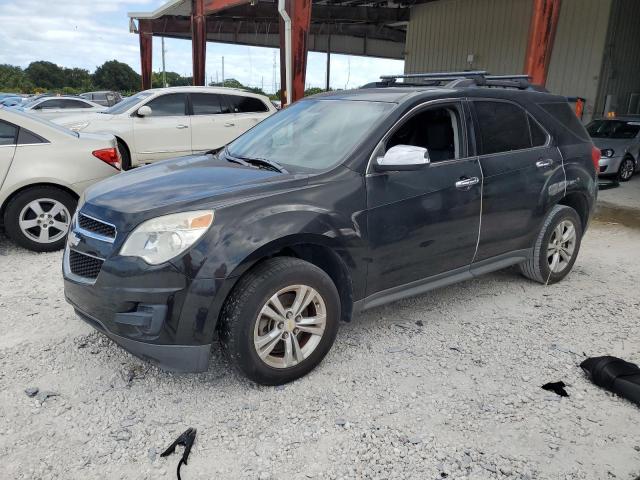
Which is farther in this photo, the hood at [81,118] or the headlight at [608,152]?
the headlight at [608,152]

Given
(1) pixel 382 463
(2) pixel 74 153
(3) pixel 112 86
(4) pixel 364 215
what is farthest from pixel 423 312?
(3) pixel 112 86

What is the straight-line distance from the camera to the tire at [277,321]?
9.21 ft

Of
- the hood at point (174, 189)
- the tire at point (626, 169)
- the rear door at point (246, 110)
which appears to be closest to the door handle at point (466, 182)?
the hood at point (174, 189)

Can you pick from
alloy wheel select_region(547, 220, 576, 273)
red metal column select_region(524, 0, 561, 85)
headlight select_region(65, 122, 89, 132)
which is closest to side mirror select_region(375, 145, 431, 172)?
alloy wheel select_region(547, 220, 576, 273)

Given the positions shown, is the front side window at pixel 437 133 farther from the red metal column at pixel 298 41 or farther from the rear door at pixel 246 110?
the red metal column at pixel 298 41

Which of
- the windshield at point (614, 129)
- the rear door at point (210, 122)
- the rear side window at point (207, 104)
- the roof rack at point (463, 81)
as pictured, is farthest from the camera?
the windshield at point (614, 129)

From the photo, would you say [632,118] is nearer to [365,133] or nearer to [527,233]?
[527,233]

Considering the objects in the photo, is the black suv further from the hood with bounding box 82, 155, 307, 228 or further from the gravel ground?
the gravel ground

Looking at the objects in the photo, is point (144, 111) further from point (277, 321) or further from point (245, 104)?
point (277, 321)

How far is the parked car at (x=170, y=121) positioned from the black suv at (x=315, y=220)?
6122 mm

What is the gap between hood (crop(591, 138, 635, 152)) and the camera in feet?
37.3

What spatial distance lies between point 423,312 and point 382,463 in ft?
6.10

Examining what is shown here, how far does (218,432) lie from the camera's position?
2695 mm

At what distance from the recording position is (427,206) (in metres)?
3.51
